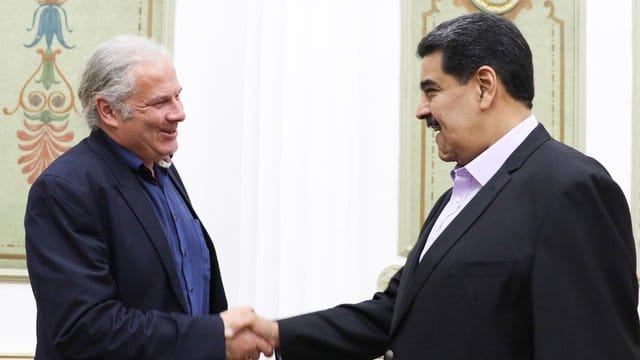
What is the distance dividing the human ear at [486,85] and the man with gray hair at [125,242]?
760mm

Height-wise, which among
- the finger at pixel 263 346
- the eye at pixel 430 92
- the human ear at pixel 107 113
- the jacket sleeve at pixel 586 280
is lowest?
the finger at pixel 263 346

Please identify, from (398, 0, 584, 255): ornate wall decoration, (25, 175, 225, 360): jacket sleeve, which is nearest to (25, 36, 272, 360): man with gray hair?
(25, 175, 225, 360): jacket sleeve

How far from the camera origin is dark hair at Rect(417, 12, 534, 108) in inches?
82.2

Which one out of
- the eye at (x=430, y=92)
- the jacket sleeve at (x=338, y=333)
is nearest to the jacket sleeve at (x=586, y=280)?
the eye at (x=430, y=92)

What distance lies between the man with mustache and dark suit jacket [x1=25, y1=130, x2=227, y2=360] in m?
0.51

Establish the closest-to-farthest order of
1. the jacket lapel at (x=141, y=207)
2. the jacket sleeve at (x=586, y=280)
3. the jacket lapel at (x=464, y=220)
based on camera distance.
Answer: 1. the jacket sleeve at (x=586, y=280)
2. the jacket lapel at (x=464, y=220)
3. the jacket lapel at (x=141, y=207)

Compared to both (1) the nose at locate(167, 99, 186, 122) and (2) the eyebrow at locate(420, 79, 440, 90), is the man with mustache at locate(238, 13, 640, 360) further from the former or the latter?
(1) the nose at locate(167, 99, 186, 122)

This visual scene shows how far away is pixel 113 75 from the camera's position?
237 cm

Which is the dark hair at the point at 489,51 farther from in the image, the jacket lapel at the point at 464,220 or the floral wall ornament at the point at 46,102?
the floral wall ornament at the point at 46,102

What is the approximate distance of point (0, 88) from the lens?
3664mm

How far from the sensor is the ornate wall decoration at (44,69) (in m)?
3.65

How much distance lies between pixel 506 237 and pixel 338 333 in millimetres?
Result: 724

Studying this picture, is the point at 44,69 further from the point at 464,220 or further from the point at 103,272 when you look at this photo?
the point at 464,220

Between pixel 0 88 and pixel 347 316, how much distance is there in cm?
181
